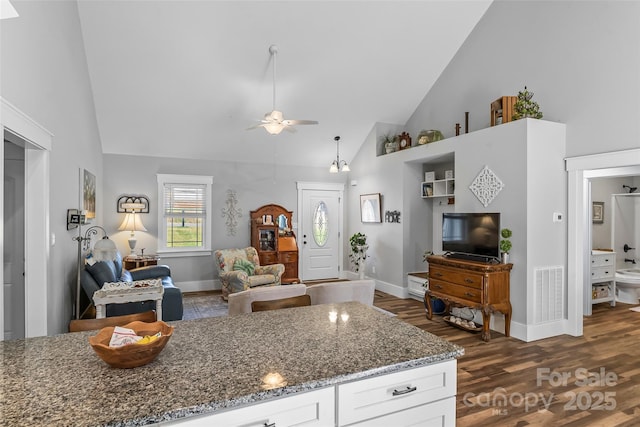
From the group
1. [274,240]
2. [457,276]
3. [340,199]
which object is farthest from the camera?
[340,199]

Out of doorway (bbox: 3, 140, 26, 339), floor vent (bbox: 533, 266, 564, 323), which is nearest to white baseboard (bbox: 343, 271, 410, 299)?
floor vent (bbox: 533, 266, 564, 323)

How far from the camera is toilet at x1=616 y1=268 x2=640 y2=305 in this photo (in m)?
5.60

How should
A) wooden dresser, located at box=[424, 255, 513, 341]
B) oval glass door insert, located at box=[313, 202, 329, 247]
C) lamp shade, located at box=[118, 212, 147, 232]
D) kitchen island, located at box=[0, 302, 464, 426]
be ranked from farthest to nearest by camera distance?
oval glass door insert, located at box=[313, 202, 329, 247], lamp shade, located at box=[118, 212, 147, 232], wooden dresser, located at box=[424, 255, 513, 341], kitchen island, located at box=[0, 302, 464, 426]

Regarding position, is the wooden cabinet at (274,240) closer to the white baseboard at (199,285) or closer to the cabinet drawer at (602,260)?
the white baseboard at (199,285)

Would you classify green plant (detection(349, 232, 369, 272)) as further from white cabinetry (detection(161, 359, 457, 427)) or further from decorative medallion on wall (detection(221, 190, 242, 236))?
white cabinetry (detection(161, 359, 457, 427))

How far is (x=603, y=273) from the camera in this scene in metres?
5.57

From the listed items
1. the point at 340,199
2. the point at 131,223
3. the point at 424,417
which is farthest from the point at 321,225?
the point at 424,417

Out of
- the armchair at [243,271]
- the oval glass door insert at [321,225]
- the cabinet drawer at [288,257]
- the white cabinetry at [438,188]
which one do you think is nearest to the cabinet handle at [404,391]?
the armchair at [243,271]

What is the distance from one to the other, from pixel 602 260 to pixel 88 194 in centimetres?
771

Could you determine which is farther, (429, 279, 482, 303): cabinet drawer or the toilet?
the toilet

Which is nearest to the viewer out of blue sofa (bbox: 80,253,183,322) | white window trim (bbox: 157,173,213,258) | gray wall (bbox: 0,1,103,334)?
gray wall (bbox: 0,1,103,334)

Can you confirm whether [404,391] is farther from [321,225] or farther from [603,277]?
[321,225]

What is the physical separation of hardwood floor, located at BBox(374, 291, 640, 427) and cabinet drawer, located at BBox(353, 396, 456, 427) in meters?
1.25

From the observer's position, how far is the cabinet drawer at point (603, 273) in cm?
549
